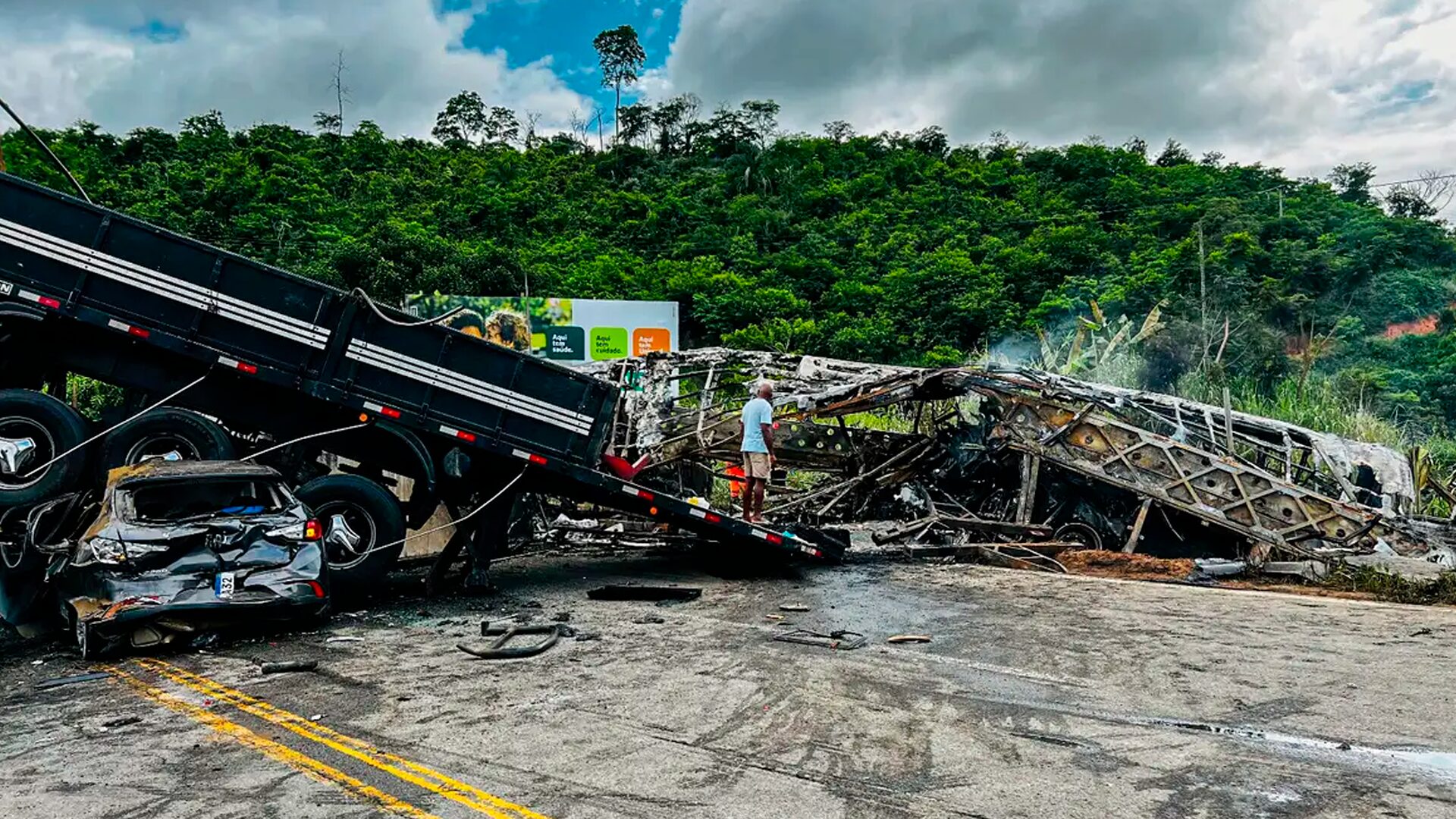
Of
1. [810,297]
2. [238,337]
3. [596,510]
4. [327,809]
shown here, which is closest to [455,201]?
[810,297]

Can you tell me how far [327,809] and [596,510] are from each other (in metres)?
10.1

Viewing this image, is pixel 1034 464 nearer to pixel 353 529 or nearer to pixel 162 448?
pixel 353 529

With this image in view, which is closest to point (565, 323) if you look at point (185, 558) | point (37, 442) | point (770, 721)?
point (37, 442)

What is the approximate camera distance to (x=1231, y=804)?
4398 mm

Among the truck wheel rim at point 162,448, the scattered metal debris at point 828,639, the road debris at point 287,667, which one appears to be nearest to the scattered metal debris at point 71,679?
the road debris at point 287,667

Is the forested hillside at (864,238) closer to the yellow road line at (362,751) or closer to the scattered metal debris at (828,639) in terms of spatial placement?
the scattered metal debris at (828,639)

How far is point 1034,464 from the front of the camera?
1337 centimetres

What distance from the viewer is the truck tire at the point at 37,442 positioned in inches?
354

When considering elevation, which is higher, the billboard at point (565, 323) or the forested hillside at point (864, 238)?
the forested hillside at point (864, 238)

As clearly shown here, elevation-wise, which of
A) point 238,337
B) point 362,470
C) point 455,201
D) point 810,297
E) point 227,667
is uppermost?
point 455,201

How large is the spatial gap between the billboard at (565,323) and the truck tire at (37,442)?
21.1 metres

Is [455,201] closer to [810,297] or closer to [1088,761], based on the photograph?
[810,297]

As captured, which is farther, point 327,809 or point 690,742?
point 690,742

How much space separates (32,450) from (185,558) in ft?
9.25
